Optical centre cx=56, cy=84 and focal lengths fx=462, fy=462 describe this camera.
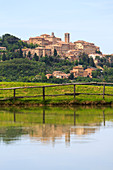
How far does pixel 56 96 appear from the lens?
2783 cm

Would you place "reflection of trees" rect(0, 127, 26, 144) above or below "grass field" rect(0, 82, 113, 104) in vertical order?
below

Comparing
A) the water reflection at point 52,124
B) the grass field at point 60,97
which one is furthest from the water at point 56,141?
the grass field at point 60,97

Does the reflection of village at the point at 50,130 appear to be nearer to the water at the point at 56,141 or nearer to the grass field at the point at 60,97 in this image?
the water at the point at 56,141

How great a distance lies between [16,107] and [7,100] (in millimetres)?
1581

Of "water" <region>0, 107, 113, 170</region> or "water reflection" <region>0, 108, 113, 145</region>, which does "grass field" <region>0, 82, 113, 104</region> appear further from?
"water" <region>0, 107, 113, 170</region>

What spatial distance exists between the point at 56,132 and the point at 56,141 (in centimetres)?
171

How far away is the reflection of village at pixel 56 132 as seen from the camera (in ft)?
46.7

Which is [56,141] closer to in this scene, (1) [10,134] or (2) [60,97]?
(1) [10,134]

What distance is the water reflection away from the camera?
14578mm

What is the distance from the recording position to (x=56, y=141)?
1376 cm

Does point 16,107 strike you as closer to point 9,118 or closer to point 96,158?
point 9,118

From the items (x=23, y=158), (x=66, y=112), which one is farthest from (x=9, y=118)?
(x=23, y=158)

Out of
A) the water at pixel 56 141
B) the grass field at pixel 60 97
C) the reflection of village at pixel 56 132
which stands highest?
the grass field at pixel 60 97

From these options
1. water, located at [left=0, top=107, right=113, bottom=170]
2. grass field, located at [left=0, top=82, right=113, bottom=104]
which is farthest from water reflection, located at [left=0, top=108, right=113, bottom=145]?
grass field, located at [left=0, top=82, right=113, bottom=104]
